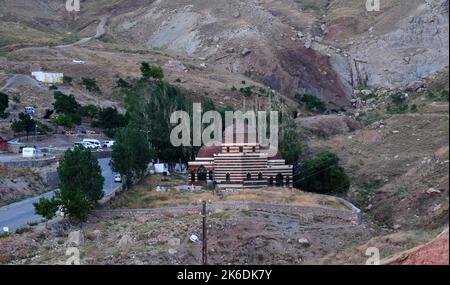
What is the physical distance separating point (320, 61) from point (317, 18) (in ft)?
39.4

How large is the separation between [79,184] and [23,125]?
14.4 meters

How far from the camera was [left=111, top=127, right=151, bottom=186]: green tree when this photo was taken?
3012 cm

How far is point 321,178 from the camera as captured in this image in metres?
33.1

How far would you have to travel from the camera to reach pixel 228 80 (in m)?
62.5

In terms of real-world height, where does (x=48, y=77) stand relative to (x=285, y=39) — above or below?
below

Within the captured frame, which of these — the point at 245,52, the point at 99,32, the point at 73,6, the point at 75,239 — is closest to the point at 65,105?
the point at 75,239

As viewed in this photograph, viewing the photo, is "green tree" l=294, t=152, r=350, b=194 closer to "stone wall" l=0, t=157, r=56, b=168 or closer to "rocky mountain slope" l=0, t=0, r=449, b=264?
"rocky mountain slope" l=0, t=0, r=449, b=264

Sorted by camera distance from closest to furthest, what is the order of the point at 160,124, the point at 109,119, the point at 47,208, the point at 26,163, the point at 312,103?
1. the point at 47,208
2. the point at 26,163
3. the point at 160,124
4. the point at 109,119
5. the point at 312,103

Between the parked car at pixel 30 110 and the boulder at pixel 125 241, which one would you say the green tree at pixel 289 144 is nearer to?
the boulder at pixel 125 241

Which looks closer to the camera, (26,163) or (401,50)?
(26,163)

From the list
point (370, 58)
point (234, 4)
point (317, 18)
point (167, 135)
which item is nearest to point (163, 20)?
point (234, 4)

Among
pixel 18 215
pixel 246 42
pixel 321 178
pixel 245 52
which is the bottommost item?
pixel 18 215

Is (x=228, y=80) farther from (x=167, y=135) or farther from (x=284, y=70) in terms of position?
(x=167, y=135)

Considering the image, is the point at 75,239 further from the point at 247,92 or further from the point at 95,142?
the point at 247,92
